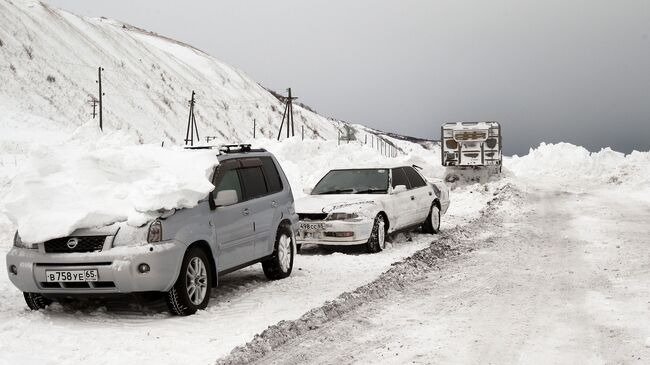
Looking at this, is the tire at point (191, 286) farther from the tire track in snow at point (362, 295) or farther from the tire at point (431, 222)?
the tire at point (431, 222)

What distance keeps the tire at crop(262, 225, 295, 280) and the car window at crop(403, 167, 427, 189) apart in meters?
4.56

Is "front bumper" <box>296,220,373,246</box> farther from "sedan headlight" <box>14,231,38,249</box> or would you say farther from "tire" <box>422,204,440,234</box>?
"sedan headlight" <box>14,231,38,249</box>

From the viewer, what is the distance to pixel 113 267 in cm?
636

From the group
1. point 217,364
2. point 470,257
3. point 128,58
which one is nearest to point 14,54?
point 128,58

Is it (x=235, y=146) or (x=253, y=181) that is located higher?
(x=235, y=146)

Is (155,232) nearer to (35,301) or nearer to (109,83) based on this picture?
(35,301)

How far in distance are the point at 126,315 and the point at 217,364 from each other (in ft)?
7.22

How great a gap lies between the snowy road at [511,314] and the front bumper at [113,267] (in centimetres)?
160

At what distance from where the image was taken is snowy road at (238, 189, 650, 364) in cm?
535

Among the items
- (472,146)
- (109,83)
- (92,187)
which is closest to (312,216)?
(92,187)

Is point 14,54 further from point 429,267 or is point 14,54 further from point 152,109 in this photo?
point 429,267

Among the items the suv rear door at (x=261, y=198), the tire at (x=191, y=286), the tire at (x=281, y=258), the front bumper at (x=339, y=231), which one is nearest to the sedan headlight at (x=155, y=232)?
the tire at (x=191, y=286)

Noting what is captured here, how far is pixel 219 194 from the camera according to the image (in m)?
7.37

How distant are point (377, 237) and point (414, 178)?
2596 millimetres
